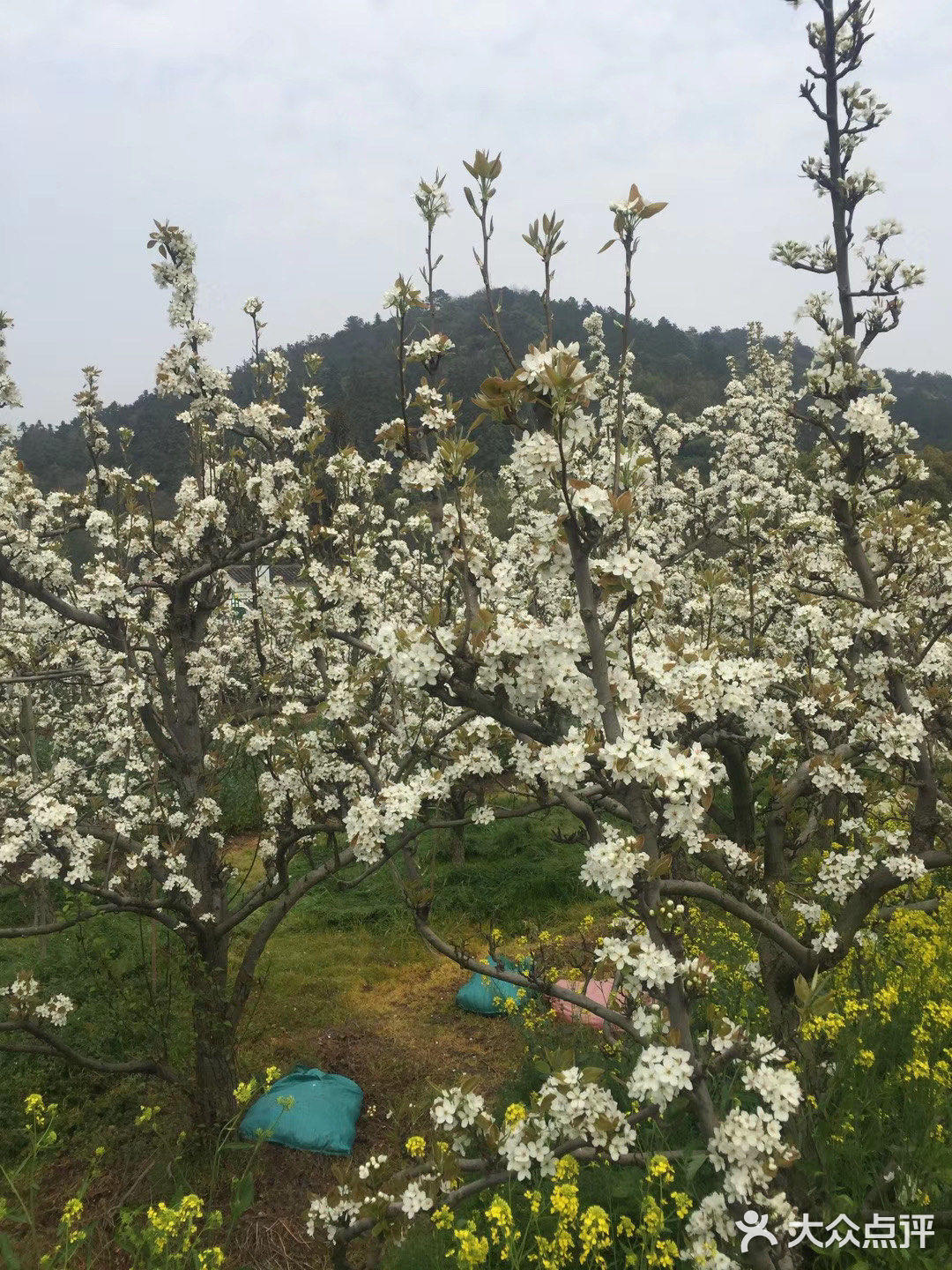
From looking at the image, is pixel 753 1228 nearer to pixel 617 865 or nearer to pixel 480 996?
pixel 617 865

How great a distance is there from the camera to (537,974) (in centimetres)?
324

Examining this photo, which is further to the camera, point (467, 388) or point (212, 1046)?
point (467, 388)

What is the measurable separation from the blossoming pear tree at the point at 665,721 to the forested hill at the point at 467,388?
743 inches

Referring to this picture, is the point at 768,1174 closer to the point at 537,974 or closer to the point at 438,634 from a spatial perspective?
the point at 537,974

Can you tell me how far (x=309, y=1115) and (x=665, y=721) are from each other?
468 centimetres

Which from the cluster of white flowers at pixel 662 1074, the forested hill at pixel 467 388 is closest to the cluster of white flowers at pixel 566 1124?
the cluster of white flowers at pixel 662 1074

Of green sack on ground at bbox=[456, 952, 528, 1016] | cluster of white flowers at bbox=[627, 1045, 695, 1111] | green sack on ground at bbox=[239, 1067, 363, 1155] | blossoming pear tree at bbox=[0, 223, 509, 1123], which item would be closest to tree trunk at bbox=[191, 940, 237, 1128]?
blossoming pear tree at bbox=[0, 223, 509, 1123]

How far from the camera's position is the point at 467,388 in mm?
40406

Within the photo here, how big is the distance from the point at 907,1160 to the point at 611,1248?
1.43 m

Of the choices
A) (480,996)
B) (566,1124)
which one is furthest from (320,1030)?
(566,1124)

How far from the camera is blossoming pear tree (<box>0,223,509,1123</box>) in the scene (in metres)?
4.96

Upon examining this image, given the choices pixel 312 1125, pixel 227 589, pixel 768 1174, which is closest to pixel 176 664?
pixel 227 589

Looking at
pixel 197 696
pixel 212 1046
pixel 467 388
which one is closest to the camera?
pixel 212 1046

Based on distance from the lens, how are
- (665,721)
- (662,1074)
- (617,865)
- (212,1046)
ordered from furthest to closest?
(212,1046) → (665,721) → (617,865) → (662,1074)
